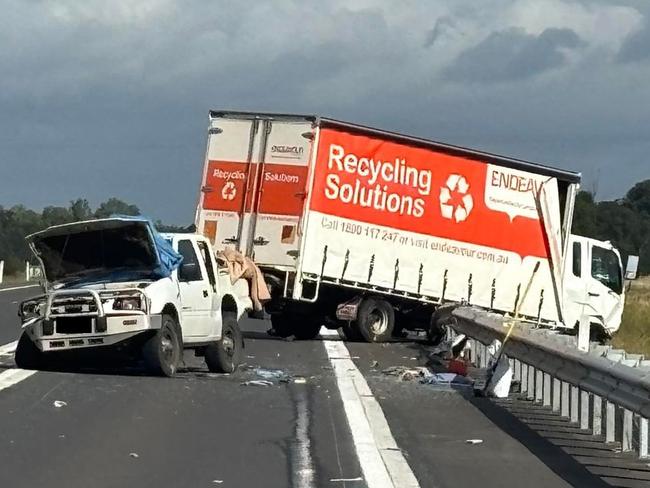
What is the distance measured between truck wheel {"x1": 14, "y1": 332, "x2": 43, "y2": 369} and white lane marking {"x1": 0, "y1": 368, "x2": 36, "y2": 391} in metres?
0.13

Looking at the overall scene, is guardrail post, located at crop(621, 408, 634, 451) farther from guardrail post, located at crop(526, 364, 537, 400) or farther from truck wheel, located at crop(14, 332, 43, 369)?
truck wheel, located at crop(14, 332, 43, 369)

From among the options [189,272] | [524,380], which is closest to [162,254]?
[189,272]

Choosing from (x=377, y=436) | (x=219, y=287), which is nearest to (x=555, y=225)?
(x=219, y=287)

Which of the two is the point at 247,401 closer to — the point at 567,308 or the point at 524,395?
the point at 524,395

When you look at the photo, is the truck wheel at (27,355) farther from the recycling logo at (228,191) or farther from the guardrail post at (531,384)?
the recycling logo at (228,191)

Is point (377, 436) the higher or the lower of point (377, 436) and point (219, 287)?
the lower

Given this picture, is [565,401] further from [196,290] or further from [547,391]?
[196,290]

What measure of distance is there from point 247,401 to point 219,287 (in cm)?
413

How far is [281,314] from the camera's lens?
25156 millimetres

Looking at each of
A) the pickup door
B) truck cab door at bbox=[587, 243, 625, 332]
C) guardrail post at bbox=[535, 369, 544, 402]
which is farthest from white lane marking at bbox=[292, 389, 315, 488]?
truck cab door at bbox=[587, 243, 625, 332]

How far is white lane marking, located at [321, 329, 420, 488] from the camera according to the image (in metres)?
8.62

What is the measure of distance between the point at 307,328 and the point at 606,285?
6.19 meters

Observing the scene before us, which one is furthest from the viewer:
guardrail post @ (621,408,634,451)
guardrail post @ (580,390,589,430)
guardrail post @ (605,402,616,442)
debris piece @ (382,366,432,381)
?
debris piece @ (382,366,432,381)

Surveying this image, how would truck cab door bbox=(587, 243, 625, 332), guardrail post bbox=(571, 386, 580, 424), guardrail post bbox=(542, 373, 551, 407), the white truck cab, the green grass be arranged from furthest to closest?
truck cab door bbox=(587, 243, 625, 332) → the white truck cab → the green grass → guardrail post bbox=(542, 373, 551, 407) → guardrail post bbox=(571, 386, 580, 424)
